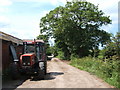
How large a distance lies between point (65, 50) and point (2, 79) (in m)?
37.5

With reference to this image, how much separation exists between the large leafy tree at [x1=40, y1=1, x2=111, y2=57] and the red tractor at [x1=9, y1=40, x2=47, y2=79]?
2517 cm

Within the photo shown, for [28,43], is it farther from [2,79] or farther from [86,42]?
[86,42]

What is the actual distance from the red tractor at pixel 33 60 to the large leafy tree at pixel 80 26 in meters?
25.2

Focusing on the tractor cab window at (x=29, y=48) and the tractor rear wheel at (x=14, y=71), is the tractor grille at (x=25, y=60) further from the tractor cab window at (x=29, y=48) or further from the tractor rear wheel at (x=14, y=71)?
the tractor cab window at (x=29, y=48)

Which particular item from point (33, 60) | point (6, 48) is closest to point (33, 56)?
point (33, 60)

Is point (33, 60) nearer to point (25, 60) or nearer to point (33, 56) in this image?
point (33, 56)

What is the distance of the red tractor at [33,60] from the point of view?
14.8 metres

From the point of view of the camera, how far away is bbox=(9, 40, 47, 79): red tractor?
48.5 feet

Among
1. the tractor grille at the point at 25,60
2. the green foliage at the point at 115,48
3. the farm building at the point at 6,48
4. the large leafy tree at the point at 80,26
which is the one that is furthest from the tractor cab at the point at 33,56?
the large leafy tree at the point at 80,26

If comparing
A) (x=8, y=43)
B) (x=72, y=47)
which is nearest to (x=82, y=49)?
(x=72, y=47)

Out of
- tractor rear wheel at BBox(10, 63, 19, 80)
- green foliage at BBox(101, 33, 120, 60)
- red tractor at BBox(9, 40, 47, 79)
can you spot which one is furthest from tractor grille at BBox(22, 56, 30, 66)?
green foliage at BBox(101, 33, 120, 60)

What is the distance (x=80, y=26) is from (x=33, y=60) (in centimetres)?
3013

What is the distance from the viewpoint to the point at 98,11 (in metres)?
44.9

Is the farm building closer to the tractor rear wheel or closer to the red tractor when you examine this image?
the red tractor
